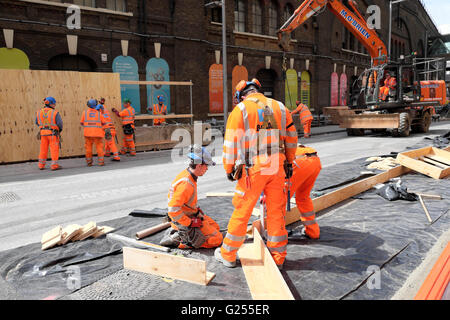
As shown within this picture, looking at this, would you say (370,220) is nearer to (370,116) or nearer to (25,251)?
(25,251)

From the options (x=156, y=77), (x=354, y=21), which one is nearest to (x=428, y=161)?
(x=354, y=21)

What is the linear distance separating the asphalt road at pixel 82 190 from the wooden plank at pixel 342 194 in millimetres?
2129

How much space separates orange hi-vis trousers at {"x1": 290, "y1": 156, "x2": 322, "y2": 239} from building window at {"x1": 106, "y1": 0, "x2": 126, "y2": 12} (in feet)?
45.5

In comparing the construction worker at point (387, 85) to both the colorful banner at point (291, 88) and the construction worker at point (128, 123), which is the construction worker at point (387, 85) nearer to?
the colorful banner at point (291, 88)

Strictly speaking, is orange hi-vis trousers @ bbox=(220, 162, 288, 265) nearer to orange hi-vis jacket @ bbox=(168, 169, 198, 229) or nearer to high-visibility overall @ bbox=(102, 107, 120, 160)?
orange hi-vis jacket @ bbox=(168, 169, 198, 229)

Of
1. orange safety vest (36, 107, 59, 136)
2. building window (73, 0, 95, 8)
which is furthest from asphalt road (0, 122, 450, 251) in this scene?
building window (73, 0, 95, 8)

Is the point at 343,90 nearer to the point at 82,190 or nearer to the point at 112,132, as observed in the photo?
the point at 112,132

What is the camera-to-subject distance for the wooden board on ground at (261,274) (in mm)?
3025

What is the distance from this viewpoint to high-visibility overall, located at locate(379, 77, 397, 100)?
16.0 metres

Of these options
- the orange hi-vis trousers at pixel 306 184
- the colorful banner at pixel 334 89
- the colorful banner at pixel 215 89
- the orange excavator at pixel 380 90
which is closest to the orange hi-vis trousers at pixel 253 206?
the orange hi-vis trousers at pixel 306 184

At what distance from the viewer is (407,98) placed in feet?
55.4

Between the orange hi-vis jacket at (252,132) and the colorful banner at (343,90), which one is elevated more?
the colorful banner at (343,90)

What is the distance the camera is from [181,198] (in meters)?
3.85

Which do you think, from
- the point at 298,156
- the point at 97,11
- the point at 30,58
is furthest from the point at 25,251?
the point at 97,11
